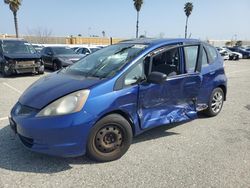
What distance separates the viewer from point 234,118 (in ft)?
19.3

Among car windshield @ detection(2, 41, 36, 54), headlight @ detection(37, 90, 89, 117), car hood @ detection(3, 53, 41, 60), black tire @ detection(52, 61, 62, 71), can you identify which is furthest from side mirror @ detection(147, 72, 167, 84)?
black tire @ detection(52, 61, 62, 71)

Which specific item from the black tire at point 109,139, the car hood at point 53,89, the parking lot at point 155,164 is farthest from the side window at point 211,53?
the car hood at point 53,89

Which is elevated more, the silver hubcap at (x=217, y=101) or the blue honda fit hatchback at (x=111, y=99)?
the blue honda fit hatchback at (x=111, y=99)

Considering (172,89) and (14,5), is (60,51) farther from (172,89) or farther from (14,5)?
(14,5)

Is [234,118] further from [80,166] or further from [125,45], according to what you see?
[80,166]

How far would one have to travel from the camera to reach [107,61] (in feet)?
14.2

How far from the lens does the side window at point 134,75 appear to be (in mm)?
3859

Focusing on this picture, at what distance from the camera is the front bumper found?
3309 millimetres

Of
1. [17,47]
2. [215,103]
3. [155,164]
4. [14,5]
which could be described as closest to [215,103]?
[215,103]

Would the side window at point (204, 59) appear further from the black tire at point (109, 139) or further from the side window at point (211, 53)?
the black tire at point (109, 139)

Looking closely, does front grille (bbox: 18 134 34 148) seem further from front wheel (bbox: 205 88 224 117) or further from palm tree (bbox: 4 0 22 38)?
palm tree (bbox: 4 0 22 38)

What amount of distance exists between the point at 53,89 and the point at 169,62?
2030mm

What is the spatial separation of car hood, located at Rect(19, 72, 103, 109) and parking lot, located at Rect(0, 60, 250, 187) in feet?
2.63

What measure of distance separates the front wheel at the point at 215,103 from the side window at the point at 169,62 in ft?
4.54
